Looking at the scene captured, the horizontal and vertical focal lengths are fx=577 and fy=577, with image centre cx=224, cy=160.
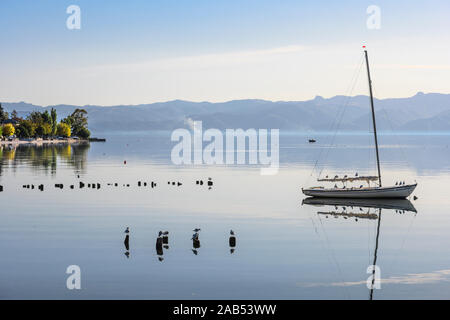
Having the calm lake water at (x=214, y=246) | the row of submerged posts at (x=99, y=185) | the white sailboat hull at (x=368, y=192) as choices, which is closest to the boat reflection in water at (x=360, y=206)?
the white sailboat hull at (x=368, y=192)

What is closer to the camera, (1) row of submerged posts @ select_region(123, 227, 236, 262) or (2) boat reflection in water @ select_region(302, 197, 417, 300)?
(1) row of submerged posts @ select_region(123, 227, 236, 262)

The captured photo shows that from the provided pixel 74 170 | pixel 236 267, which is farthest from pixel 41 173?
pixel 236 267

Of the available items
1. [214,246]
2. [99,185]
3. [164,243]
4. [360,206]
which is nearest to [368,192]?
[360,206]

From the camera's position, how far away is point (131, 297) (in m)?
31.2

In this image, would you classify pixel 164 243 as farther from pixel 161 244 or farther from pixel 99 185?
pixel 99 185

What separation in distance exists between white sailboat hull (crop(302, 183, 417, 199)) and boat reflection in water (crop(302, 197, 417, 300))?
55cm

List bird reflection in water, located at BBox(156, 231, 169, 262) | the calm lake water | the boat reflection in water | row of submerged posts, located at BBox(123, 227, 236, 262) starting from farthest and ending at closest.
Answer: the boat reflection in water → row of submerged posts, located at BBox(123, 227, 236, 262) → bird reflection in water, located at BBox(156, 231, 169, 262) → the calm lake water

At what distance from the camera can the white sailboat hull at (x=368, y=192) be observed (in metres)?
75.1

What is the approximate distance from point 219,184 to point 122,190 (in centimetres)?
1717

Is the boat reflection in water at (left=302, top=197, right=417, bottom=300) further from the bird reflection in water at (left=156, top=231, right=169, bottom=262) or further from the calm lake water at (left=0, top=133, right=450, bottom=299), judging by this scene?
the bird reflection in water at (left=156, top=231, right=169, bottom=262)

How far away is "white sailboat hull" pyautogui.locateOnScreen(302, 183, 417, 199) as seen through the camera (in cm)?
7506

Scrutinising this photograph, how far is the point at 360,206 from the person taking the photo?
69.9m

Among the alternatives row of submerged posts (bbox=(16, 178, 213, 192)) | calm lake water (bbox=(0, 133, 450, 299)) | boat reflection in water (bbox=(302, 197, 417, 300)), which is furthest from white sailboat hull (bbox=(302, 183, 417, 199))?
row of submerged posts (bbox=(16, 178, 213, 192))
